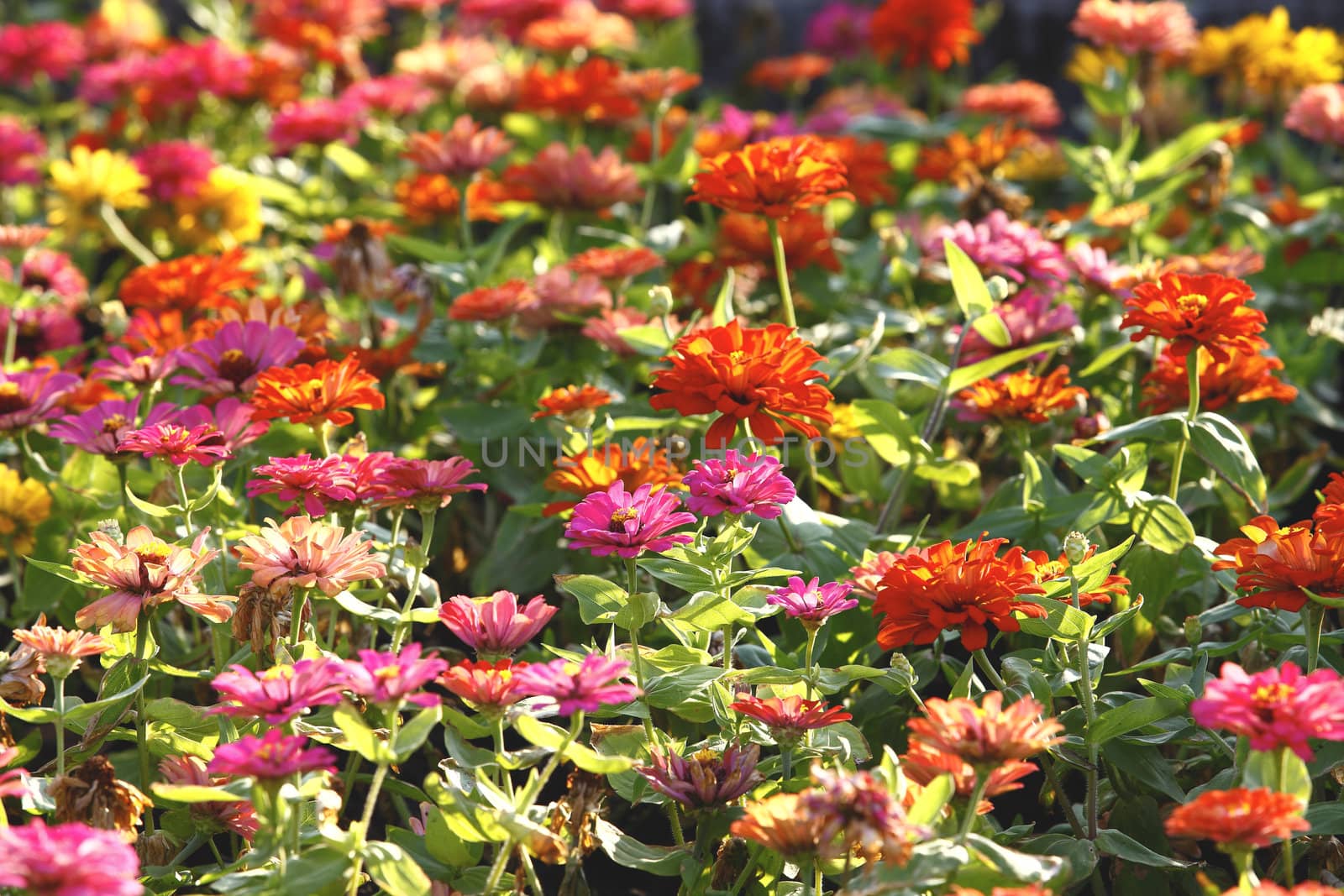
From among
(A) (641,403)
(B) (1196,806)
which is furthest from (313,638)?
(B) (1196,806)

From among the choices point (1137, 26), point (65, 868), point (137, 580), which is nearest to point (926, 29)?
point (1137, 26)

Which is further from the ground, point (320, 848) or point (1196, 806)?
point (1196, 806)

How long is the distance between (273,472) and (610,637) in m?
0.33

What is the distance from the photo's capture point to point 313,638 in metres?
1.32

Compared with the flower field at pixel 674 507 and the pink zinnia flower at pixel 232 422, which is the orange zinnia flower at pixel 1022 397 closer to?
the flower field at pixel 674 507

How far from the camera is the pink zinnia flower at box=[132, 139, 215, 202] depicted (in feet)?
7.88

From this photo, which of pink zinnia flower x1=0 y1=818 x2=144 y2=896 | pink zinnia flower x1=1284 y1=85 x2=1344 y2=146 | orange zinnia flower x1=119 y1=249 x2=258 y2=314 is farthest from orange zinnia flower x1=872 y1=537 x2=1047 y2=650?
pink zinnia flower x1=1284 y1=85 x2=1344 y2=146

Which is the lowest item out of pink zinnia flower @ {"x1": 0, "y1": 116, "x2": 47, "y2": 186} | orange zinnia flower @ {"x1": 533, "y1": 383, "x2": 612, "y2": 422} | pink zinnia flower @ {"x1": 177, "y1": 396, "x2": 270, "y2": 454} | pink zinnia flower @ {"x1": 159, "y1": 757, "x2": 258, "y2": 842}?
pink zinnia flower @ {"x1": 0, "y1": 116, "x2": 47, "y2": 186}

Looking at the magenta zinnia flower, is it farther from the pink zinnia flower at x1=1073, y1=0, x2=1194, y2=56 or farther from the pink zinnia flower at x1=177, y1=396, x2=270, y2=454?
the pink zinnia flower at x1=1073, y1=0, x2=1194, y2=56

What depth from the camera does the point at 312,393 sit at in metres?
1.39

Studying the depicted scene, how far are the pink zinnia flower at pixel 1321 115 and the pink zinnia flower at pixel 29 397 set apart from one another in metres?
1.81

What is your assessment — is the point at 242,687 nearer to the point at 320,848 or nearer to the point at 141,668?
the point at 320,848

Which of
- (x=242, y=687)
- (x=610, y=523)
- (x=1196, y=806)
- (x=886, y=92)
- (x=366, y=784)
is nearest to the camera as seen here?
(x=1196, y=806)

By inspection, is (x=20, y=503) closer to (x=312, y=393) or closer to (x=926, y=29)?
(x=312, y=393)
